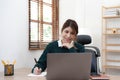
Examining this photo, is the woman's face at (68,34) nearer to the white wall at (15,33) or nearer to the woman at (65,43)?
the woman at (65,43)

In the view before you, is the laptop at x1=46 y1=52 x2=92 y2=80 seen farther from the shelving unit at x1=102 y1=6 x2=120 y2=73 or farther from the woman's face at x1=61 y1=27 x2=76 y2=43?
the shelving unit at x1=102 y1=6 x2=120 y2=73

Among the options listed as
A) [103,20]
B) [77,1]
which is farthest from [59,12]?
[103,20]

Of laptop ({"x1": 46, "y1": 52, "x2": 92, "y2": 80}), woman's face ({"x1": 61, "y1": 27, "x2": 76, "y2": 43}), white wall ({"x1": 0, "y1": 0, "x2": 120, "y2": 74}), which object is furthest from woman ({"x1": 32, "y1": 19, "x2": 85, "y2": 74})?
white wall ({"x1": 0, "y1": 0, "x2": 120, "y2": 74})

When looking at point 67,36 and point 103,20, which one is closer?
point 67,36

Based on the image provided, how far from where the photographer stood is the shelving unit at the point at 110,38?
172 inches

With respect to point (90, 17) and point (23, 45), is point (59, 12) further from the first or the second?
point (23, 45)

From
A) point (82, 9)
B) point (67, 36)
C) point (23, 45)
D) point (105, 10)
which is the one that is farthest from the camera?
point (82, 9)

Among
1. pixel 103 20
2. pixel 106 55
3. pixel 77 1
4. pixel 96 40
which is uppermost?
pixel 77 1

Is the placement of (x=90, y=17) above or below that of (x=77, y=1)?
below

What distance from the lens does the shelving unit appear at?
4372mm

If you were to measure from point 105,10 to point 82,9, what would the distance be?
554mm

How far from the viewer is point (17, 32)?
124 inches

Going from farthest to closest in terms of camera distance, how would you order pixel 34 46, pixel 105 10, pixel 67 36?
pixel 105 10, pixel 34 46, pixel 67 36

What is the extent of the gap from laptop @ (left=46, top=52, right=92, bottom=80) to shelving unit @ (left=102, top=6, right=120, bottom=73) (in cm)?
289
